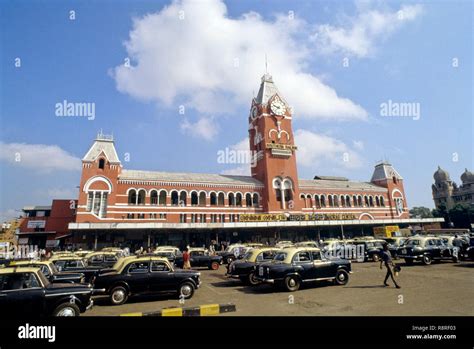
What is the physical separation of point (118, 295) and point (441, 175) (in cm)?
10143

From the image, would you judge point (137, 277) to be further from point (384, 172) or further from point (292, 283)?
point (384, 172)

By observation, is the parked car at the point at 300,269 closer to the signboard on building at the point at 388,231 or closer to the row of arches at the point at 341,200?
the signboard on building at the point at 388,231

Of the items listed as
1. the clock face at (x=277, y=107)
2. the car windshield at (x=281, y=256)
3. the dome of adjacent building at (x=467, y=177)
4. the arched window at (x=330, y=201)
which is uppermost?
the clock face at (x=277, y=107)

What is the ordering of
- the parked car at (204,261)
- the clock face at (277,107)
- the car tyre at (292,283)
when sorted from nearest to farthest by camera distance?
1. the car tyre at (292,283)
2. the parked car at (204,261)
3. the clock face at (277,107)

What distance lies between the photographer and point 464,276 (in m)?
12.3

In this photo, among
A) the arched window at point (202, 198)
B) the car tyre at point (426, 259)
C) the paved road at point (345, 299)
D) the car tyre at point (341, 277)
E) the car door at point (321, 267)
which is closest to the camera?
the paved road at point (345, 299)

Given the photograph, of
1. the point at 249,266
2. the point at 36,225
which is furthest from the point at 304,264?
the point at 36,225

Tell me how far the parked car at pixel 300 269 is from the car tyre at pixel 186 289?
2887 mm

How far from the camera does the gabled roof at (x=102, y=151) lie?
33.2 meters

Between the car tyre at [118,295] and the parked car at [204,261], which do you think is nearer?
the car tyre at [118,295]

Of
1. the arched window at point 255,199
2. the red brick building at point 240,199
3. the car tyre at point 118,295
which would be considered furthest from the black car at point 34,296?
the arched window at point 255,199
